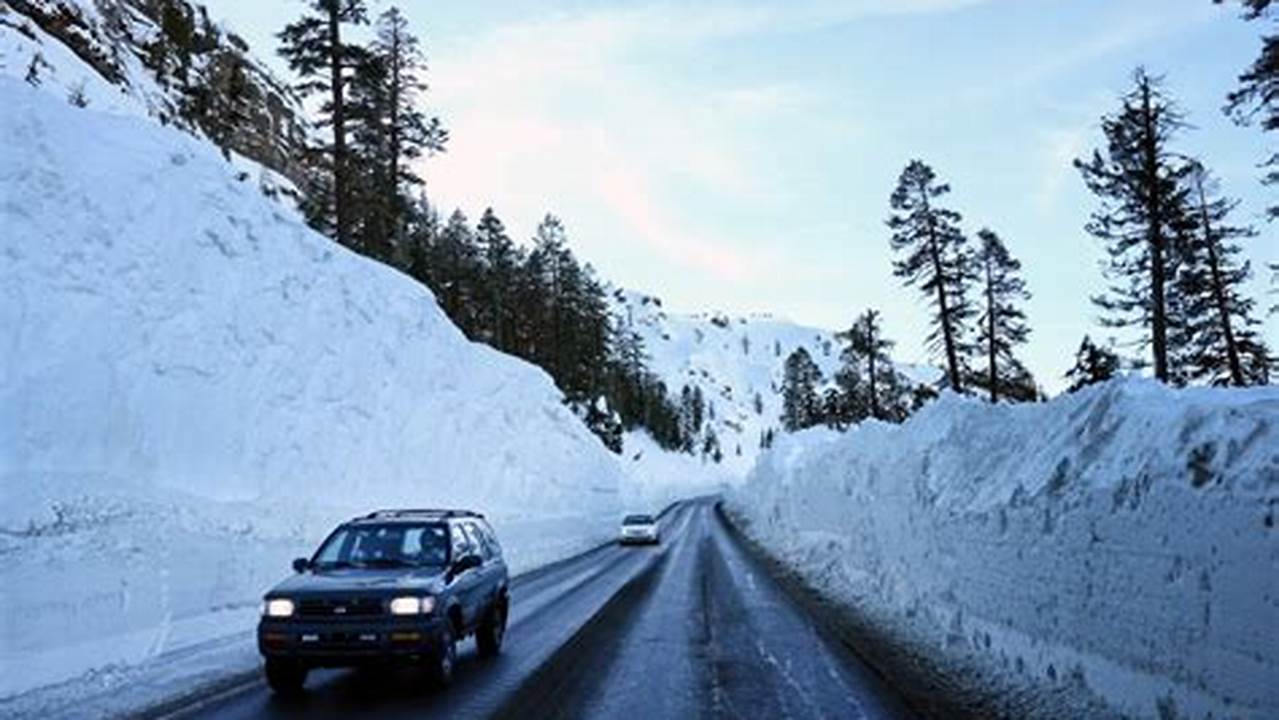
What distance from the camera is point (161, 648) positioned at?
1374 cm

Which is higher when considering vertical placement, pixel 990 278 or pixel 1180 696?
pixel 990 278

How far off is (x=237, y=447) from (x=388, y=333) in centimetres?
1197

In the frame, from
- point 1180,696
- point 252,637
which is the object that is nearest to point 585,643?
point 252,637

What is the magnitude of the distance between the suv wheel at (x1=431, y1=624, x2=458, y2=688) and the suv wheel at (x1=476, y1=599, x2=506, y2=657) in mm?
1784

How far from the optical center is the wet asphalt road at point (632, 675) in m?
9.92

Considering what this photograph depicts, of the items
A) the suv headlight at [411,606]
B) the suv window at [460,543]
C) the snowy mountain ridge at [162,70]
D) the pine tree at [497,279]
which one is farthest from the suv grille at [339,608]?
the pine tree at [497,279]

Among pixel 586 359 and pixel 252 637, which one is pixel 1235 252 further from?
pixel 586 359

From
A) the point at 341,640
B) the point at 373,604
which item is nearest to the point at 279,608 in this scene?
the point at 341,640

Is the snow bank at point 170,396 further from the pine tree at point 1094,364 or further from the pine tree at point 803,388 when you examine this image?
the pine tree at point 803,388

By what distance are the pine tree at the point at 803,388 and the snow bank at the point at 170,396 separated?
9885cm

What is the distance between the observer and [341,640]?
35.4ft

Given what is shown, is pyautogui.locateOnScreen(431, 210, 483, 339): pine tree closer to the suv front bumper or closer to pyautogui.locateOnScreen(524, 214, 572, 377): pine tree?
pyautogui.locateOnScreen(524, 214, 572, 377): pine tree

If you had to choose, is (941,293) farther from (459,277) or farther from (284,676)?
(284,676)

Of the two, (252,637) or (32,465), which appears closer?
(252,637)
